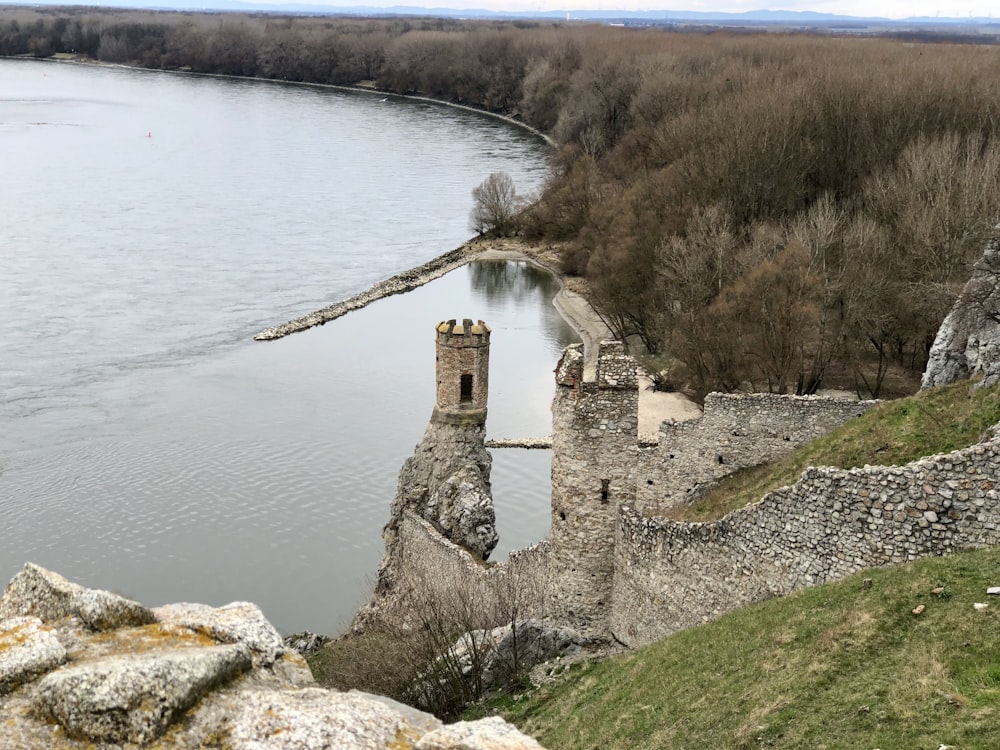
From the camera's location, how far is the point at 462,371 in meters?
26.3

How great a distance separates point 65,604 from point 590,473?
11.9 m

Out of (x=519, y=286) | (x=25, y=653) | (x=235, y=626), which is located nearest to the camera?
(x=25, y=653)

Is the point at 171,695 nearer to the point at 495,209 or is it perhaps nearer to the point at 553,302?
the point at 553,302

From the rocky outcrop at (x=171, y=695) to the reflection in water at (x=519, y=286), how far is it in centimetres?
5135

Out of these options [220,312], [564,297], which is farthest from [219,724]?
[564,297]

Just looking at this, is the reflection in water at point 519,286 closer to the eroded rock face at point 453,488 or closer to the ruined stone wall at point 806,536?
the eroded rock face at point 453,488

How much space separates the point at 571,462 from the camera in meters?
19.0

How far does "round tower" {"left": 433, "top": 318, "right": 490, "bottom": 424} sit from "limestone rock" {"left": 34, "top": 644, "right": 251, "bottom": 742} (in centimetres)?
1926

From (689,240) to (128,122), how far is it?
91963mm

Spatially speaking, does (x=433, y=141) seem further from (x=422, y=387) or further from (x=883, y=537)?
(x=883, y=537)

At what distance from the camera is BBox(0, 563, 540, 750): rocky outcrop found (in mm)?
6578

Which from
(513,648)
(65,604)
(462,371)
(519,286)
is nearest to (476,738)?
(65,604)

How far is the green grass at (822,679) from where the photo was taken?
10.0 meters

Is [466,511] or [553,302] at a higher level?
[466,511]
